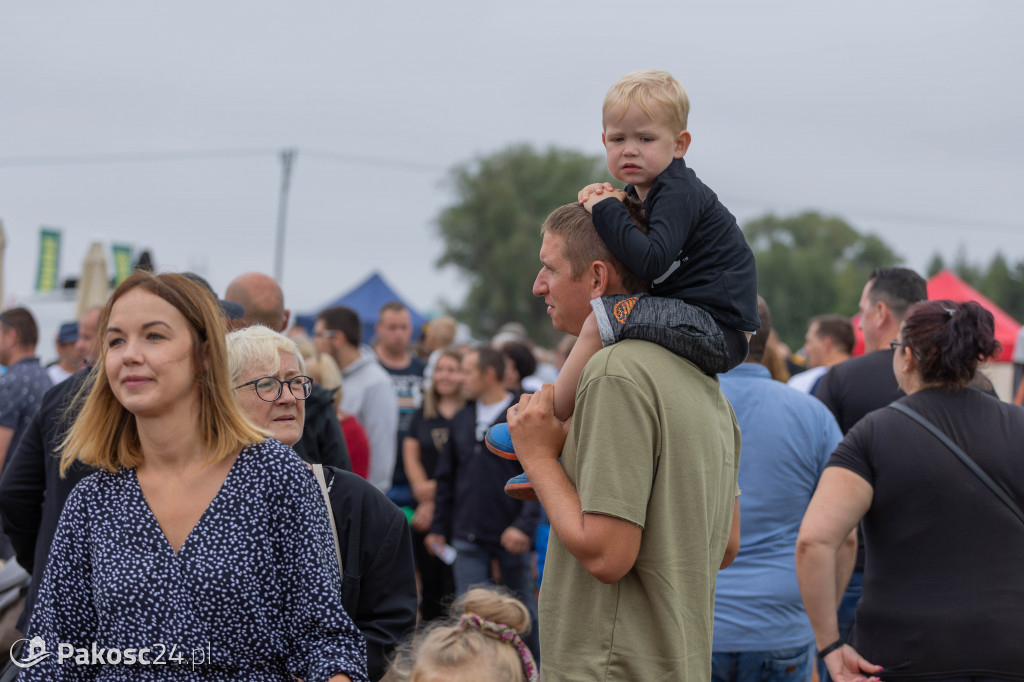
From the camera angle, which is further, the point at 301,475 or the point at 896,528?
the point at 896,528

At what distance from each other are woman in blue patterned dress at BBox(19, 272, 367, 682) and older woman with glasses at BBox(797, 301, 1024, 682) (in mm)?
1825

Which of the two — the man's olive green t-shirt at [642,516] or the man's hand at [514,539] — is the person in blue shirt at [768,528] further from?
the man's hand at [514,539]

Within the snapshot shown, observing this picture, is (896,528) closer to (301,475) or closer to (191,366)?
(301,475)

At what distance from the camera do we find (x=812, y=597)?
3.33 meters

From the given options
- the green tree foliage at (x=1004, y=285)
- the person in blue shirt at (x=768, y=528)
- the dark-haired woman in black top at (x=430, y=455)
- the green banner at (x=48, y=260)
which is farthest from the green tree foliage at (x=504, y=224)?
the person in blue shirt at (x=768, y=528)

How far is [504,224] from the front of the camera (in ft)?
199

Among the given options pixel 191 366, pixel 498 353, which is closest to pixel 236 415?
pixel 191 366

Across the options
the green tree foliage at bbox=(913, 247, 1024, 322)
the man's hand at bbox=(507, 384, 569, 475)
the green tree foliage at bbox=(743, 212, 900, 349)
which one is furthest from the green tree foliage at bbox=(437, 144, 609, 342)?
the man's hand at bbox=(507, 384, 569, 475)

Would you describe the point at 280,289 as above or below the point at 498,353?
above

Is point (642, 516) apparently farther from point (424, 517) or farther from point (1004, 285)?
point (1004, 285)

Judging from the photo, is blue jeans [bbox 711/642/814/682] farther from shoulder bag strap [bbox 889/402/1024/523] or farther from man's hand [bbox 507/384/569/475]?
man's hand [bbox 507/384/569/475]

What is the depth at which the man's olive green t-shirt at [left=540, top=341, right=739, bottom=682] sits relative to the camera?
6.97ft

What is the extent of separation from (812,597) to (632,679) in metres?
1.44

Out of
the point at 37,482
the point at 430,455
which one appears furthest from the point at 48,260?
the point at 37,482
